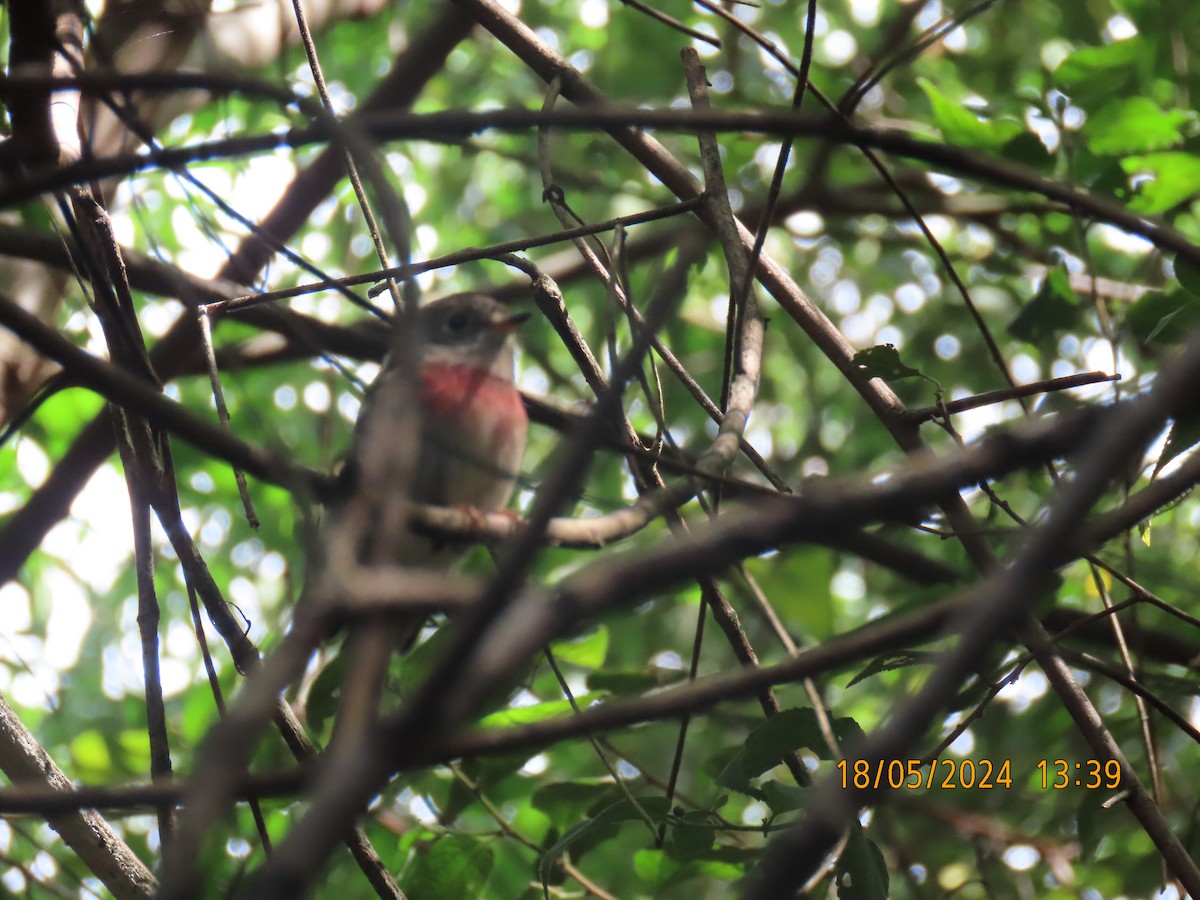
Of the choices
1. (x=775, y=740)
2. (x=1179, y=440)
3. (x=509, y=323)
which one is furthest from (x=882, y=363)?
(x=509, y=323)

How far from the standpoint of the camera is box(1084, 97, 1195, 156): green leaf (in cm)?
331

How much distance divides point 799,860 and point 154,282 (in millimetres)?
3870

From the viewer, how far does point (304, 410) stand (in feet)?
21.4

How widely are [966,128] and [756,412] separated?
4242mm

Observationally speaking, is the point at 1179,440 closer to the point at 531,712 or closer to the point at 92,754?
the point at 531,712

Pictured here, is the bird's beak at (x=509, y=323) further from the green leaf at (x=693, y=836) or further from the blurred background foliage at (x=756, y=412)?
the green leaf at (x=693, y=836)

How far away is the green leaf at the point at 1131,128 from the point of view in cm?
331

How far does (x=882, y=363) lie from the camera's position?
254cm

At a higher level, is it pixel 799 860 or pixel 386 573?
pixel 386 573

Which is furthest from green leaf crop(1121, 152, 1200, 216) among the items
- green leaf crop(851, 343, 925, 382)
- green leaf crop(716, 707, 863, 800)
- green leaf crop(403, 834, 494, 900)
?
green leaf crop(403, 834, 494, 900)

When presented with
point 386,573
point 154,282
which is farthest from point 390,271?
point 154,282

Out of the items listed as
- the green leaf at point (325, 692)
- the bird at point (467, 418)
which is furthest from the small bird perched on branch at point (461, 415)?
the green leaf at point (325, 692)

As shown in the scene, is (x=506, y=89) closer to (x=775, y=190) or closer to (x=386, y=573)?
(x=775, y=190)

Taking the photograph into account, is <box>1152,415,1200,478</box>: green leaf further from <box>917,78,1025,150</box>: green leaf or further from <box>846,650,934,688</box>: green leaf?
<box>917,78,1025,150</box>: green leaf
